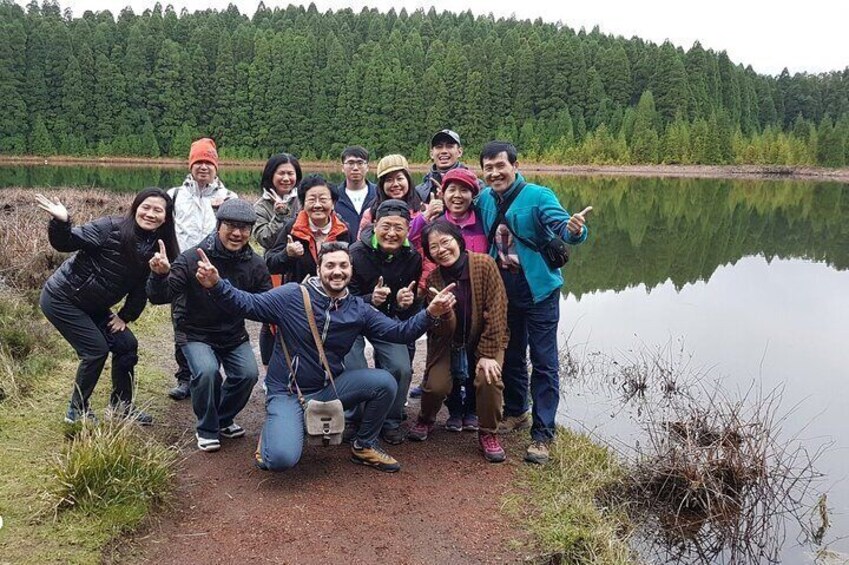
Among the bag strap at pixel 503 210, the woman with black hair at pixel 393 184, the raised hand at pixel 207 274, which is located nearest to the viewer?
the raised hand at pixel 207 274

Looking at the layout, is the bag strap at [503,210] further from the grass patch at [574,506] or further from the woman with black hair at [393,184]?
the grass patch at [574,506]

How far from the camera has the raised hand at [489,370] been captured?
4711 mm

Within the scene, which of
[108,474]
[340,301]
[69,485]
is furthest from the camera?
[340,301]

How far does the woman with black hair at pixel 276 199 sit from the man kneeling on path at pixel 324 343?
4.00 ft

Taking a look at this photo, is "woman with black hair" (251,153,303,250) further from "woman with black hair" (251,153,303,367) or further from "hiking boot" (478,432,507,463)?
"hiking boot" (478,432,507,463)

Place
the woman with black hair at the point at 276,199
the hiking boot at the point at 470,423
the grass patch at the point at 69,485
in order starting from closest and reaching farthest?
the grass patch at the point at 69,485, the hiking boot at the point at 470,423, the woman with black hair at the point at 276,199

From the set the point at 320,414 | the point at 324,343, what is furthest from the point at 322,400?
the point at 324,343

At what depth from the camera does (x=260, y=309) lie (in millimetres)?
4453

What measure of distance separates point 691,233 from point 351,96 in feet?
211

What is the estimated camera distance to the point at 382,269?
4867 mm

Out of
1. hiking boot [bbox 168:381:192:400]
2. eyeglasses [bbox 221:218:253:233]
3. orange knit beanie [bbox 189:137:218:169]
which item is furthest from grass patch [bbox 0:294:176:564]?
orange knit beanie [bbox 189:137:218:169]

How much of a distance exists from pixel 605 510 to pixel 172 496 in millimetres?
2990

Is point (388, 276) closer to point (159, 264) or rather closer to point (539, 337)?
point (539, 337)

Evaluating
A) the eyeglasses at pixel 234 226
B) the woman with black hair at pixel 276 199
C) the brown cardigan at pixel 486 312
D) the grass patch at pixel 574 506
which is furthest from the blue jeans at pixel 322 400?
the woman with black hair at pixel 276 199
